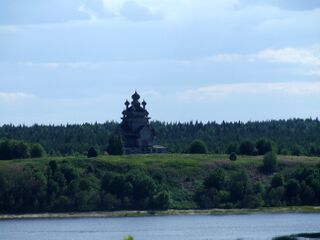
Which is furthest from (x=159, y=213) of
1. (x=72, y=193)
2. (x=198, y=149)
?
(x=198, y=149)

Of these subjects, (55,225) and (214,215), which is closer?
(55,225)

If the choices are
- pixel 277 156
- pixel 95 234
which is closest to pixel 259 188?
pixel 277 156

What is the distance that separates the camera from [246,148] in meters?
191

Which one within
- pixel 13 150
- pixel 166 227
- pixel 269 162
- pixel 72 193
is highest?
pixel 13 150

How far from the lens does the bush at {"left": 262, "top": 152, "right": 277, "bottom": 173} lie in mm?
174000

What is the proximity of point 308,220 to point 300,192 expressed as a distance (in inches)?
1097

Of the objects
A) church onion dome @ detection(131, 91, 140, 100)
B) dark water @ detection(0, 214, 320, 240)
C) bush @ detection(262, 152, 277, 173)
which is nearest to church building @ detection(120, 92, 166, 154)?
church onion dome @ detection(131, 91, 140, 100)

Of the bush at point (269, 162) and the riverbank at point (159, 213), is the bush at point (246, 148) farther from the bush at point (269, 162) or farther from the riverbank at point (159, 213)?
the riverbank at point (159, 213)

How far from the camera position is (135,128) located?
610ft

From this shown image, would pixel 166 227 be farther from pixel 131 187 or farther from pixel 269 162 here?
pixel 269 162

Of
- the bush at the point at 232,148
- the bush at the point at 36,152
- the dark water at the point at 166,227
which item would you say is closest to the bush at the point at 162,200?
the dark water at the point at 166,227

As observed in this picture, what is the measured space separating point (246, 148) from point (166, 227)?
198 feet

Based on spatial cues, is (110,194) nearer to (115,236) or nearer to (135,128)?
(135,128)

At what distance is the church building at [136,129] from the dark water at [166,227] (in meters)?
33.8
